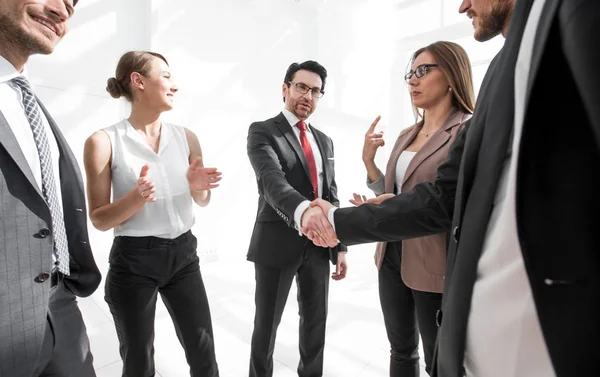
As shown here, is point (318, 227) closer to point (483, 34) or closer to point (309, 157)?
point (309, 157)

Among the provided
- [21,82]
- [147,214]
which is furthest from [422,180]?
[21,82]

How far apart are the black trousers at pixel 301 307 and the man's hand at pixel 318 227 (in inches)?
15.0

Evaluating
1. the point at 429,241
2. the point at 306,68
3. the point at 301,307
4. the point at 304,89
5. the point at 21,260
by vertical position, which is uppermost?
the point at 306,68

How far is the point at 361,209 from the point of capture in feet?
4.46

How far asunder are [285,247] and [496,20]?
1.42 metres

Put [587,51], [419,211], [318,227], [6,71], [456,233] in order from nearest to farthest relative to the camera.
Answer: [587,51] → [456,233] → [6,71] → [419,211] → [318,227]

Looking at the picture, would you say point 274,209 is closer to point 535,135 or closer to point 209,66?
point 535,135

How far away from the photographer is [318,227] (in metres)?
1.56

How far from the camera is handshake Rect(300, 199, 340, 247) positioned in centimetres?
150

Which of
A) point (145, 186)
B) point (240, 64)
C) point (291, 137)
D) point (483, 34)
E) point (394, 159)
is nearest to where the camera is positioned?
point (483, 34)

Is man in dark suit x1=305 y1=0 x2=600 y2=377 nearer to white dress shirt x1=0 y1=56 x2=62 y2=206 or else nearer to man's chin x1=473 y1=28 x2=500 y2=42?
man's chin x1=473 y1=28 x2=500 y2=42

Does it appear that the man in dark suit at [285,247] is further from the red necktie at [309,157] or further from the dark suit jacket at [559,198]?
the dark suit jacket at [559,198]

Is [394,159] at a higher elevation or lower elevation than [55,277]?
higher

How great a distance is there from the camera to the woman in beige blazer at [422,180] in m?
1.49
